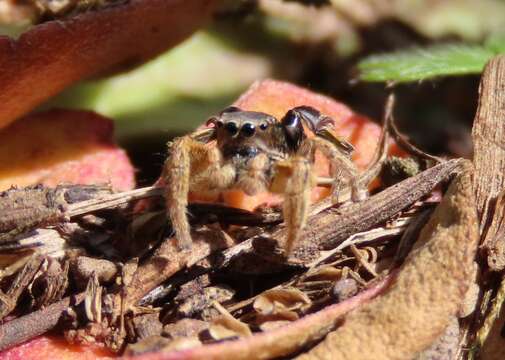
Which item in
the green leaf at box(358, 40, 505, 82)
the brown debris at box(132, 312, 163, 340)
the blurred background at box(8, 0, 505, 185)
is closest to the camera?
the brown debris at box(132, 312, 163, 340)

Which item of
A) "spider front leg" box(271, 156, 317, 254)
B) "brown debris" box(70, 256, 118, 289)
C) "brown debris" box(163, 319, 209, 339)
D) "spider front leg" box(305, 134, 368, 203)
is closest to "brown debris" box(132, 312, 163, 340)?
"brown debris" box(163, 319, 209, 339)

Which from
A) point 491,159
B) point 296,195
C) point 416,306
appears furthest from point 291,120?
point 416,306

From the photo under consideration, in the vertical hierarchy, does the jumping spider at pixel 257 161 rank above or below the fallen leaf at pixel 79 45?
below

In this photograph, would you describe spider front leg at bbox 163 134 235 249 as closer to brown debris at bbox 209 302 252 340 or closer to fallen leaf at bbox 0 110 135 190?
brown debris at bbox 209 302 252 340

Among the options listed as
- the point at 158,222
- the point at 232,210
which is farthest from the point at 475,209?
the point at 158,222

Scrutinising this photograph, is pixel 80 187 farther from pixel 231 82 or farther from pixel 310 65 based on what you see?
pixel 310 65

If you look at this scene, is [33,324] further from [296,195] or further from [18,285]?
[296,195]

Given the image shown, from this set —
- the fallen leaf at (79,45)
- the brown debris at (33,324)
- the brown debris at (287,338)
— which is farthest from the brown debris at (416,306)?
the fallen leaf at (79,45)

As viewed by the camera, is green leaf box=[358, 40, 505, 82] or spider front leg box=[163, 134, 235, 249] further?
green leaf box=[358, 40, 505, 82]

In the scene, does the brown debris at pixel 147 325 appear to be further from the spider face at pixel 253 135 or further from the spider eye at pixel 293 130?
the spider eye at pixel 293 130
